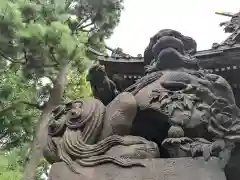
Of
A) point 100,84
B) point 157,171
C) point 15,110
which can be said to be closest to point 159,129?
point 157,171

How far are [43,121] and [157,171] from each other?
8.83 m

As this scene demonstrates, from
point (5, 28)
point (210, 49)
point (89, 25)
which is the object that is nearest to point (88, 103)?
point (210, 49)

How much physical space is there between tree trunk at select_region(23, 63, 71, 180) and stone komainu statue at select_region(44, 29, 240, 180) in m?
5.12

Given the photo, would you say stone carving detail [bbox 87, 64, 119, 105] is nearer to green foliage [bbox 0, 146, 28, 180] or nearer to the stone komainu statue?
the stone komainu statue

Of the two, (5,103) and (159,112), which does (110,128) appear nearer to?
(159,112)

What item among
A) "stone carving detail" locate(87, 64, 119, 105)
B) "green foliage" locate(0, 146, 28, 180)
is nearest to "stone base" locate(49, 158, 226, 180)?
"stone carving detail" locate(87, 64, 119, 105)

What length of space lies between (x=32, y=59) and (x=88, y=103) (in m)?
9.06

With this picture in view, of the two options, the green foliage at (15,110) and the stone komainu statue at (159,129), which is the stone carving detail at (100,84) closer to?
the stone komainu statue at (159,129)

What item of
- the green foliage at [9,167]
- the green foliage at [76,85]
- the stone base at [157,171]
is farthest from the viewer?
the green foliage at [76,85]

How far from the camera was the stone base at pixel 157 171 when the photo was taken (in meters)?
2.60

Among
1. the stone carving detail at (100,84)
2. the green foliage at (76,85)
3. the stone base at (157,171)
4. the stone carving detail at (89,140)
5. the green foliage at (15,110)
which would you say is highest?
the green foliage at (76,85)

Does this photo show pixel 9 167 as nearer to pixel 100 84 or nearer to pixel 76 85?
pixel 76 85

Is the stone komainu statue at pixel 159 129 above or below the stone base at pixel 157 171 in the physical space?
above

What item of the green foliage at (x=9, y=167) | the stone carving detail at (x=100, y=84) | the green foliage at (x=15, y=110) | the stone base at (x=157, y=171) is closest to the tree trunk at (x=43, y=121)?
the green foliage at (x=9, y=167)
